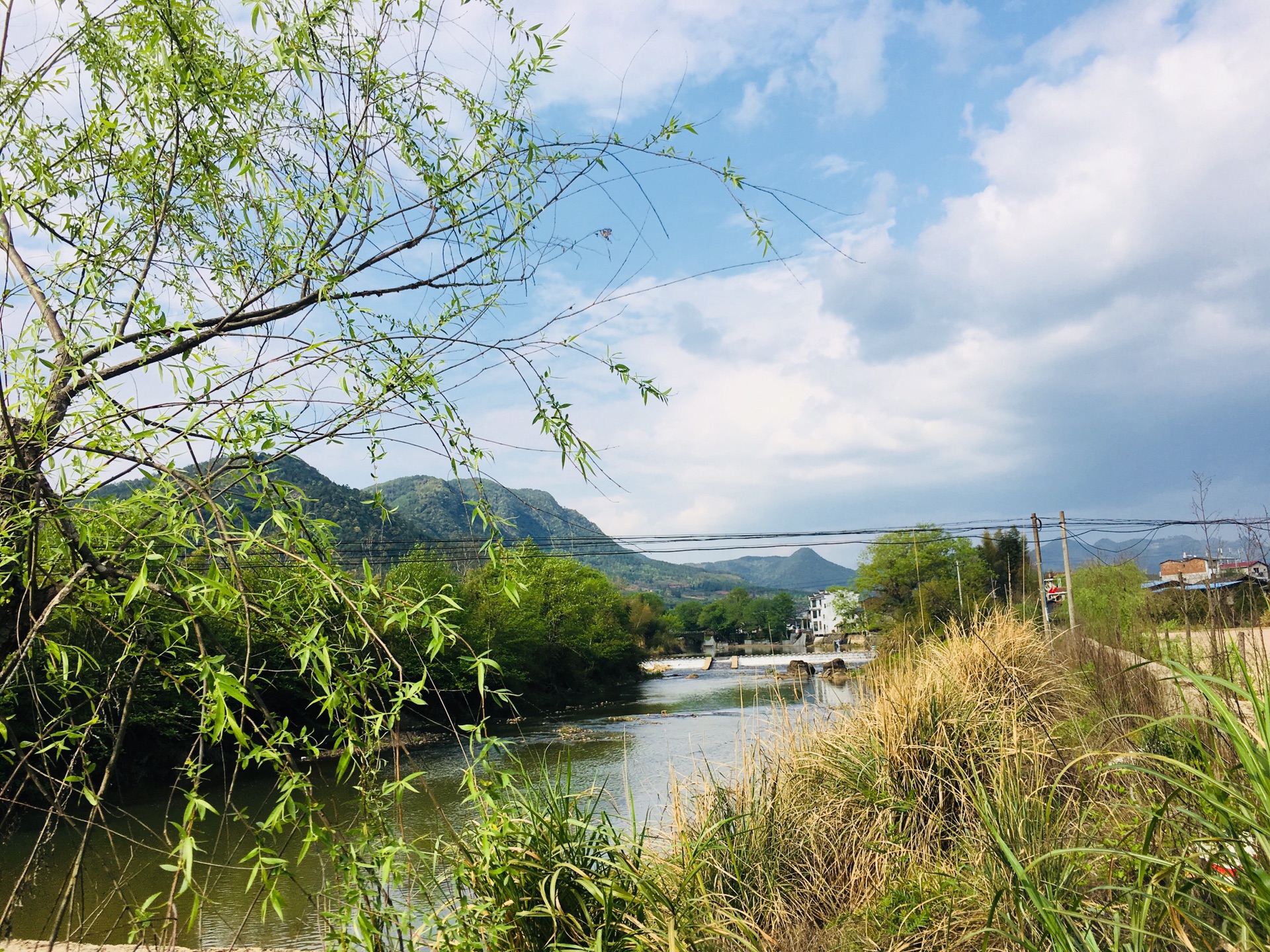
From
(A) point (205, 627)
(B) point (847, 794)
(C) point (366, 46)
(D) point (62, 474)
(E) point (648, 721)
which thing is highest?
(C) point (366, 46)

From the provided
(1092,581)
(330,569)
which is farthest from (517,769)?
(1092,581)

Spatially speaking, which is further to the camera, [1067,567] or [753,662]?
[753,662]

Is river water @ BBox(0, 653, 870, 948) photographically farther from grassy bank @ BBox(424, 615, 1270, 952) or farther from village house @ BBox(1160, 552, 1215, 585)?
village house @ BBox(1160, 552, 1215, 585)

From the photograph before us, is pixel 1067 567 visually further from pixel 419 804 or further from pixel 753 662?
pixel 753 662

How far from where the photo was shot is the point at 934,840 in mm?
4551

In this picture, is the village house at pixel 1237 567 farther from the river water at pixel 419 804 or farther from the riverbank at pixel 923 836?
the river water at pixel 419 804

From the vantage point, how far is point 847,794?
4.71 meters

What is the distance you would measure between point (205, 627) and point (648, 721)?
73.1 ft

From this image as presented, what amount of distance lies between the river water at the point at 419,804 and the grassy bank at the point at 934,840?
0.28 meters

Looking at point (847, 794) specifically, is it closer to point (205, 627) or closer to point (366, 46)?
point (205, 627)

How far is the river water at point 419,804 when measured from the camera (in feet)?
10.9

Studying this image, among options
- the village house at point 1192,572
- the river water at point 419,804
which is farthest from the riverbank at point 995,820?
the village house at point 1192,572

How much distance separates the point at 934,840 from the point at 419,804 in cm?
976

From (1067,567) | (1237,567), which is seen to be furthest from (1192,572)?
(1067,567)
